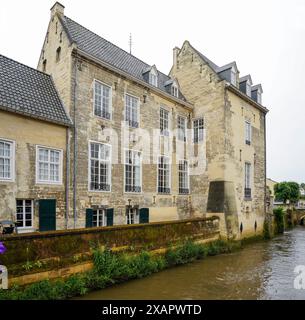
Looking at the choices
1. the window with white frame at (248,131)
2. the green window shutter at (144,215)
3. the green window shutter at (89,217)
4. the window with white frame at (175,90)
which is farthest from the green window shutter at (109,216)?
the window with white frame at (248,131)

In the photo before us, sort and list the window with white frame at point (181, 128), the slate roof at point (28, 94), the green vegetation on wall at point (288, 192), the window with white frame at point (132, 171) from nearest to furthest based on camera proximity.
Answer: the slate roof at point (28, 94) < the window with white frame at point (132, 171) < the window with white frame at point (181, 128) < the green vegetation on wall at point (288, 192)

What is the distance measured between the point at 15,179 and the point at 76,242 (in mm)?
3527

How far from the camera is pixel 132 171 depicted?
1430cm

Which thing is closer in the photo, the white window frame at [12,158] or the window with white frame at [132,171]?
the white window frame at [12,158]

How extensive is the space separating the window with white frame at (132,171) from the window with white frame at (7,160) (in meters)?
5.52

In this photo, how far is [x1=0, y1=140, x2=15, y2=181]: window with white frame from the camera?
376 inches

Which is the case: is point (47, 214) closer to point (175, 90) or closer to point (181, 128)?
point (181, 128)

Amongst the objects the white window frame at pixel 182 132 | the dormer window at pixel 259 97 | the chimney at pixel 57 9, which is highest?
the chimney at pixel 57 9

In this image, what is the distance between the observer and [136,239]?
390 inches

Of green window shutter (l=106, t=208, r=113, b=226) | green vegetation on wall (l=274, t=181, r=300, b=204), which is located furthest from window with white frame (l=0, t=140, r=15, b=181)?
green vegetation on wall (l=274, t=181, r=300, b=204)

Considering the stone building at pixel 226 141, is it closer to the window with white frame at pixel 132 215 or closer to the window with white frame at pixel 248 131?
the window with white frame at pixel 248 131

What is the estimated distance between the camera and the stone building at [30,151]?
968 cm

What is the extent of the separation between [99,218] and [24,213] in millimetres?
3339

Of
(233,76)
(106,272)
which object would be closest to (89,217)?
(106,272)
